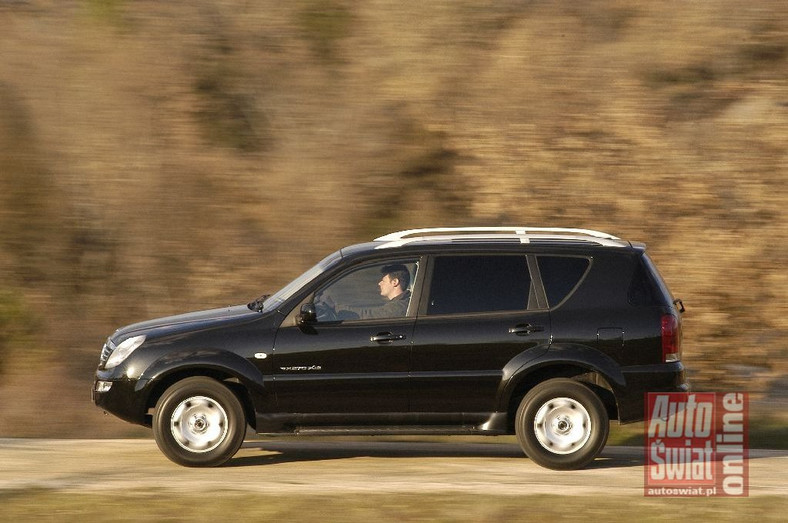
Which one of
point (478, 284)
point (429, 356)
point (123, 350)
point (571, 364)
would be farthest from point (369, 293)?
point (123, 350)

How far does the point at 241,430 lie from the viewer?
30.0 ft

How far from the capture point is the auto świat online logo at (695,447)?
28.6 ft

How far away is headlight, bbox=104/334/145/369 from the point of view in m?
9.23

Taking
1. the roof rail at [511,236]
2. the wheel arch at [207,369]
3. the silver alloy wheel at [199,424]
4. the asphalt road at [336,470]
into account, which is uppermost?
the roof rail at [511,236]

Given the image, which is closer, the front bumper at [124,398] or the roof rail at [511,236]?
the front bumper at [124,398]

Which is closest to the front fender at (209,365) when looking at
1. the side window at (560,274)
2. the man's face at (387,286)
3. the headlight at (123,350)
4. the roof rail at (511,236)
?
the headlight at (123,350)

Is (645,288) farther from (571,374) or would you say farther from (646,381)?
(571,374)

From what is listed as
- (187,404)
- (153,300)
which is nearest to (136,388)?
(187,404)

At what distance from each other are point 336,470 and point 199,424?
43.7 inches

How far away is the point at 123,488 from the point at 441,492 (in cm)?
223

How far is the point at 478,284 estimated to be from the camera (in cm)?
926

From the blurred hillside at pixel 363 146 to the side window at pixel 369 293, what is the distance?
20.3ft

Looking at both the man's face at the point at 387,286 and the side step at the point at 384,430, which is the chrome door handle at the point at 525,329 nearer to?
the side step at the point at 384,430

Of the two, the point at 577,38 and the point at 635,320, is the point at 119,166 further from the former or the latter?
the point at 635,320
